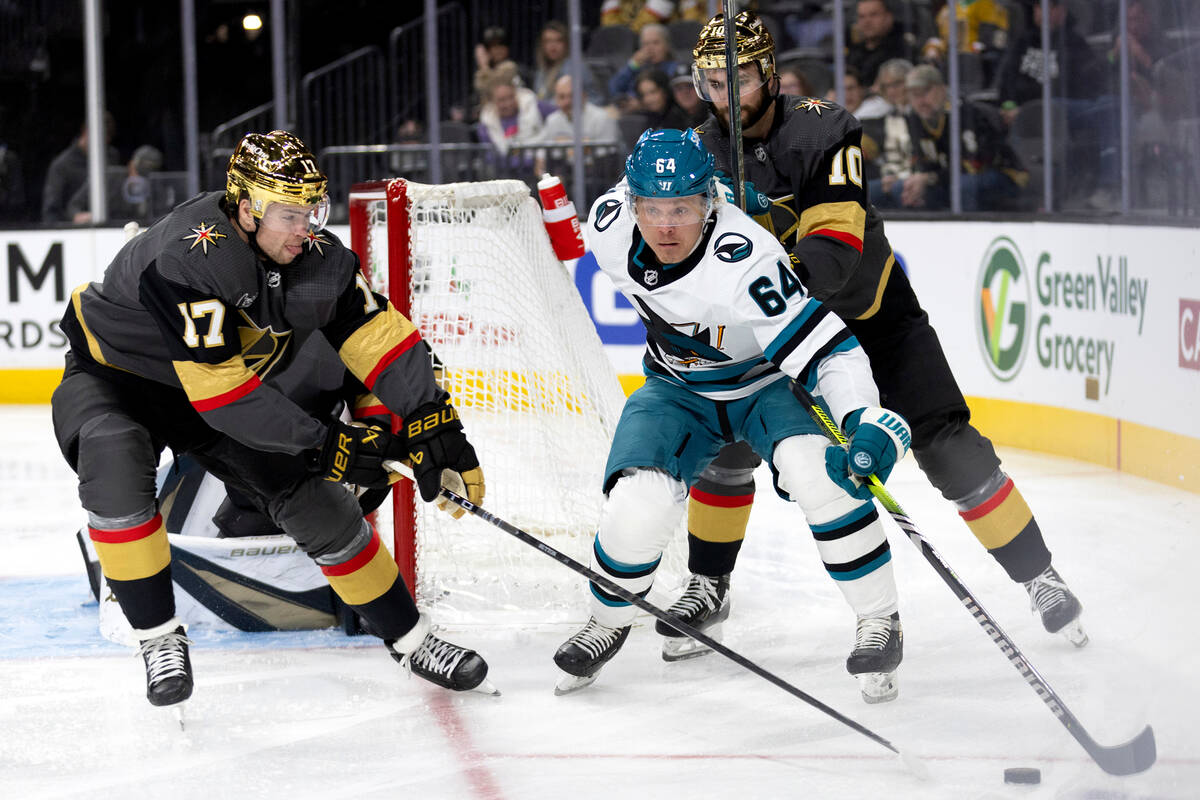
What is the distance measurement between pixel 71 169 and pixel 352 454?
4.93 m

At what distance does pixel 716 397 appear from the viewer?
2.68m

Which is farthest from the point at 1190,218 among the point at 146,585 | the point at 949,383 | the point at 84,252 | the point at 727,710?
the point at 84,252

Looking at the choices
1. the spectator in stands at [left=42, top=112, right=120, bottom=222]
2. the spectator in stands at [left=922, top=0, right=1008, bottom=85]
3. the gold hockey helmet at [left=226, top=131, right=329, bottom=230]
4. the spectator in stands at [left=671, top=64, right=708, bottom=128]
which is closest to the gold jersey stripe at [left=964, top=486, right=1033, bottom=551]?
the gold hockey helmet at [left=226, top=131, right=329, bottom=230]

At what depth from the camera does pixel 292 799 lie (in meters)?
2.26

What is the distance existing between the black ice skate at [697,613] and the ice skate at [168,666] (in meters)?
0.91

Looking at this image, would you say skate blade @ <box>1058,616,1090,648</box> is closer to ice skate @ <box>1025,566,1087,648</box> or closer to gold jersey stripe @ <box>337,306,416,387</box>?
ice skate @ <box>1025,566,1087,648</box>

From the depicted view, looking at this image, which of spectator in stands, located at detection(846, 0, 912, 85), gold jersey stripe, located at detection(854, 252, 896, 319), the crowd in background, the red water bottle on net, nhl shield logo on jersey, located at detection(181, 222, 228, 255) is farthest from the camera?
spectator in stands, located at detection(846, 0, 912, 85)

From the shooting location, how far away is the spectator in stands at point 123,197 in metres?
6.86

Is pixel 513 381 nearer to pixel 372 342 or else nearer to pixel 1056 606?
pixel 372 342

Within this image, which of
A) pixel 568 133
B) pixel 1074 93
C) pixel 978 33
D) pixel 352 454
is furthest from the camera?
pixel 568 133

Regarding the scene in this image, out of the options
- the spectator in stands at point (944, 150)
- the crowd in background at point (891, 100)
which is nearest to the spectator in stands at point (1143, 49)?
the crowd in background at point (891, 100)

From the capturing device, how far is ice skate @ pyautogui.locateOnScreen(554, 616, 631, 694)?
270 centimetres

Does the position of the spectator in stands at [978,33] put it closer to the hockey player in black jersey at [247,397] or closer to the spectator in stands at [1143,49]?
the spectator in stands at [1143,49]

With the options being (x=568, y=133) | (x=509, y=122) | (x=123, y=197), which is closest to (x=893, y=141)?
(x=568, y=133)
